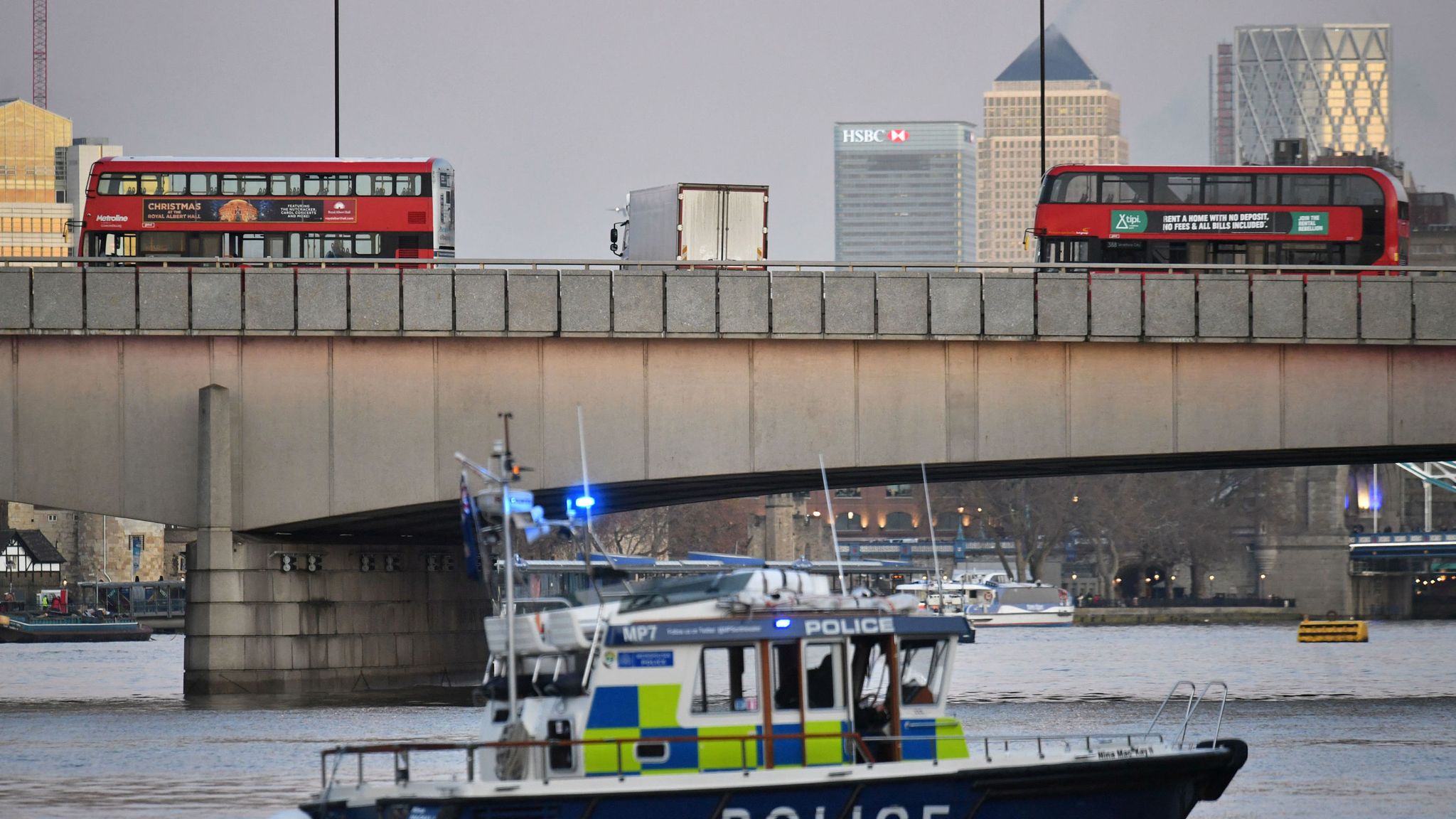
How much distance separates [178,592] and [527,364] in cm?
10478

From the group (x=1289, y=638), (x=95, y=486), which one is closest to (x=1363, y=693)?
(x=95, y=486)

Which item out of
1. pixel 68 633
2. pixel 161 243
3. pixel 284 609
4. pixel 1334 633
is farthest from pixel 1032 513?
pixel 284 609

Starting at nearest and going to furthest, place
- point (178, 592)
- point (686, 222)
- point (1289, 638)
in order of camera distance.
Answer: point (686, 222) → point (1289, 638) → point (178, 592)

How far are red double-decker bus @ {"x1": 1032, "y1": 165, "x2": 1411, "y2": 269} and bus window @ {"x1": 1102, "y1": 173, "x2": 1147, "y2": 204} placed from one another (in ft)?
0.06

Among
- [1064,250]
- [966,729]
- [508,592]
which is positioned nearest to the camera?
[508,592]

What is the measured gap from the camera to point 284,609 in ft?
150

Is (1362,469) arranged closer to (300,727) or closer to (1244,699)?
(1244,699)

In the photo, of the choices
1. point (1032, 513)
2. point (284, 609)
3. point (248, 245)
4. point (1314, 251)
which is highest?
point (248, 245)

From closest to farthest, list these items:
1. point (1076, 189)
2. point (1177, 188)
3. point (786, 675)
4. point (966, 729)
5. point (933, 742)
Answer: point (786, 675), point (933, 742), point (966, 729), point (1177, 188), point (1076, 189)

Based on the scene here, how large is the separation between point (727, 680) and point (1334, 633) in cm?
8437

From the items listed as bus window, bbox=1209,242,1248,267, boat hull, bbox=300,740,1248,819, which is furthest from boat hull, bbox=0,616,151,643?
boat hull, bbox=300,740,1248,819

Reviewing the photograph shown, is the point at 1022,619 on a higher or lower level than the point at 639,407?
lower

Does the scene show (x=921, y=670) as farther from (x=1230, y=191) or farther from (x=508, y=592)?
(x=1230, y=191)

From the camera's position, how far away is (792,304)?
149 feet
